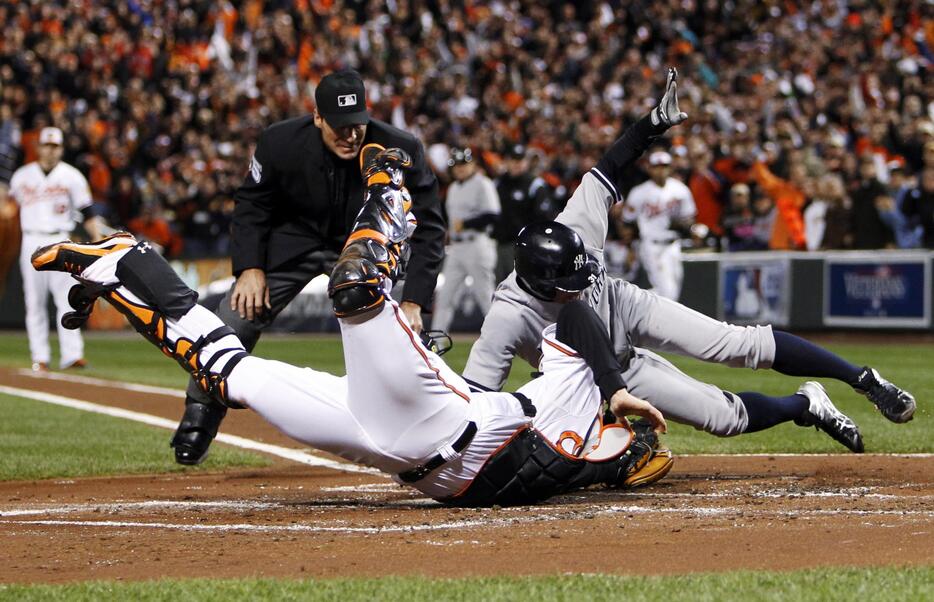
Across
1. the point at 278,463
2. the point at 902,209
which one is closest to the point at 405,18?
the point at 902,209

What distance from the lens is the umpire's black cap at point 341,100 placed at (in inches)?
254

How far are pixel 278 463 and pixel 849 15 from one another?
18.7m

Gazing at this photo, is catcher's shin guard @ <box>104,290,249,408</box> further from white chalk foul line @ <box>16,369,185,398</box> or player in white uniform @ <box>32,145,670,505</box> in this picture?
white chalk foul line @ <box>16,369,185,398</box>

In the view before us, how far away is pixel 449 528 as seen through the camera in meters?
5.09

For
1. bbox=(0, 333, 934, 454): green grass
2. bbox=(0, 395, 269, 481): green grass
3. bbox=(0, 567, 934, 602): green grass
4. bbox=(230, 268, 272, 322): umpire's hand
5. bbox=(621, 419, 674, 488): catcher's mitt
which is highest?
bbox=(230, 268, 272, 322): umpire's hand

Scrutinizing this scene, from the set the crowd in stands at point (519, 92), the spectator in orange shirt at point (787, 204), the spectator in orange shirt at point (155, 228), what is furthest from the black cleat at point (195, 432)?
the spectator in orange shirt at point (155, 228)

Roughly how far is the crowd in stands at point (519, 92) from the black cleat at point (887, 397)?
1134 cm

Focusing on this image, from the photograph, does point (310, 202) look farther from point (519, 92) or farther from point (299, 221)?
point (519, 92)

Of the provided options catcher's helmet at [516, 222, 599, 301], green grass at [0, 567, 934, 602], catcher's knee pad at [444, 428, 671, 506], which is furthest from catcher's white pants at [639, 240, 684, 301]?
green grass at [0, 567, 934, 602]

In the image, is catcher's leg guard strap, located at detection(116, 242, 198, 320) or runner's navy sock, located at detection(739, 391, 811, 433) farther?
runner's navy sock, located at detection(739, 391, 811, 433)

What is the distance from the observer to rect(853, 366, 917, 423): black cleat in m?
6.29

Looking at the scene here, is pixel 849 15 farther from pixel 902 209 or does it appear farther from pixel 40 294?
pixel 40 294

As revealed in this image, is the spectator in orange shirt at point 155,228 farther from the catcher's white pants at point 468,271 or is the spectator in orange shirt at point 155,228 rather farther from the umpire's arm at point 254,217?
the umpire's arm at point 254,217

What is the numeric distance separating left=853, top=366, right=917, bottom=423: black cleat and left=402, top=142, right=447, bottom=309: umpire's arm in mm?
2036
